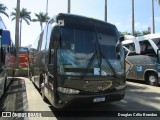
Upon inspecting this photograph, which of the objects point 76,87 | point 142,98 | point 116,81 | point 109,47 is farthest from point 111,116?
point 142,98

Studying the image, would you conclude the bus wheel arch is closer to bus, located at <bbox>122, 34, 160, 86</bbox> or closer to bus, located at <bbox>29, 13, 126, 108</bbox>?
bus, located at <bbox>122, 34, 160, 86</bbox>

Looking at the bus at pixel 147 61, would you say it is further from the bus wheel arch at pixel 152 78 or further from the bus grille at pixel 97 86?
the bus grille at pixel 97 86

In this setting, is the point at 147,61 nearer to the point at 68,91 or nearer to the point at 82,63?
the point at 82,63

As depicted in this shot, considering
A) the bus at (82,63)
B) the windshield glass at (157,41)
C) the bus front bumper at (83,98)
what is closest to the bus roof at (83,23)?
the bus at (82,63)

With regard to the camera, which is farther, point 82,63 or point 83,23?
point 83,23

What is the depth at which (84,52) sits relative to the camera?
23.6 ft

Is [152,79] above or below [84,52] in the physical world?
below

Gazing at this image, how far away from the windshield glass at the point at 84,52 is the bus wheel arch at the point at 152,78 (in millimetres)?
8216

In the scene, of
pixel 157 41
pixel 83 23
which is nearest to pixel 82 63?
pixel 83 23

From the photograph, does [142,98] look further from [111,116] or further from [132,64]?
[132,64]

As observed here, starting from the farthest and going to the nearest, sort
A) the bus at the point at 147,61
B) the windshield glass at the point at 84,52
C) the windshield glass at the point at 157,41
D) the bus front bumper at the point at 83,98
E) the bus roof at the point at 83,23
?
the bus at the point at 147,61, the windshield glass at the point at 157,41, the bus roof at the point at 83,23, the windshield glass at the point at 84,52, the bus front bumper at the point at 83,98

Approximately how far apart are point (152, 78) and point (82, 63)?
9532 millimetres

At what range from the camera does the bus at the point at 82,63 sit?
22.7 feet

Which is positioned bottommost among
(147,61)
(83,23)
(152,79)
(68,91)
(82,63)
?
(152,79)
